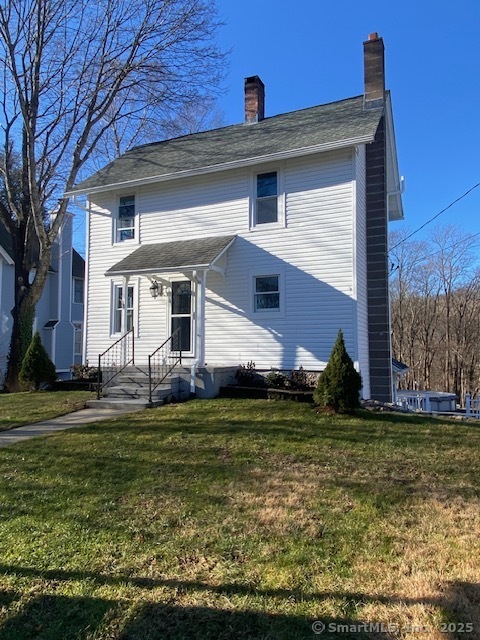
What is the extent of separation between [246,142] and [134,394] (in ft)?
25.5

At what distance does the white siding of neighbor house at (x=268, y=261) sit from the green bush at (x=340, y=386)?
208 centimetres

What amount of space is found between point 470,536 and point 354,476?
5.31 ft

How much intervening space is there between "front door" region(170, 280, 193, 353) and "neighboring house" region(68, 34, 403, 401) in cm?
4

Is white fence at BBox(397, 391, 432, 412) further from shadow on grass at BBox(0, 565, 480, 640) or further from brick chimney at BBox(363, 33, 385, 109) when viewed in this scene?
shadow on grass at BBox(0, 565, 480, 640)

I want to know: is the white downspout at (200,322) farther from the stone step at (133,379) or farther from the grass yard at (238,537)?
the grass yard at (238,537)

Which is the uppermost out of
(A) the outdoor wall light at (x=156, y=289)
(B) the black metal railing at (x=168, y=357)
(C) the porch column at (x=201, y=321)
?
(A) the outdoor wall light at (x=156, y=289)

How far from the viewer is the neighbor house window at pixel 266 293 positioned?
38.3 ft

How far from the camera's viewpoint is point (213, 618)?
9.12ft

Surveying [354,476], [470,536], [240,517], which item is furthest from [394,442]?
[240,517]

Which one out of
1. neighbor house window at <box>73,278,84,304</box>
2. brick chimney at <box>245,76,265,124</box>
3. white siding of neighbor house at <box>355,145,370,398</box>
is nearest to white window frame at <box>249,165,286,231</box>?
white siding of neighbor house at <box>355,145,370,398</box>

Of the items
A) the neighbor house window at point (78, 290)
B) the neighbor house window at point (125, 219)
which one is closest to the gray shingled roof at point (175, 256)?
the neighbor house window at point (125, 219)

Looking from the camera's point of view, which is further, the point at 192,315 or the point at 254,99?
the point at 254,99

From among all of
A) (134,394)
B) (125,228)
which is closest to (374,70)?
(125,228)

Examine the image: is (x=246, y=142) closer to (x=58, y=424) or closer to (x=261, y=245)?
(x=261, y=245)
